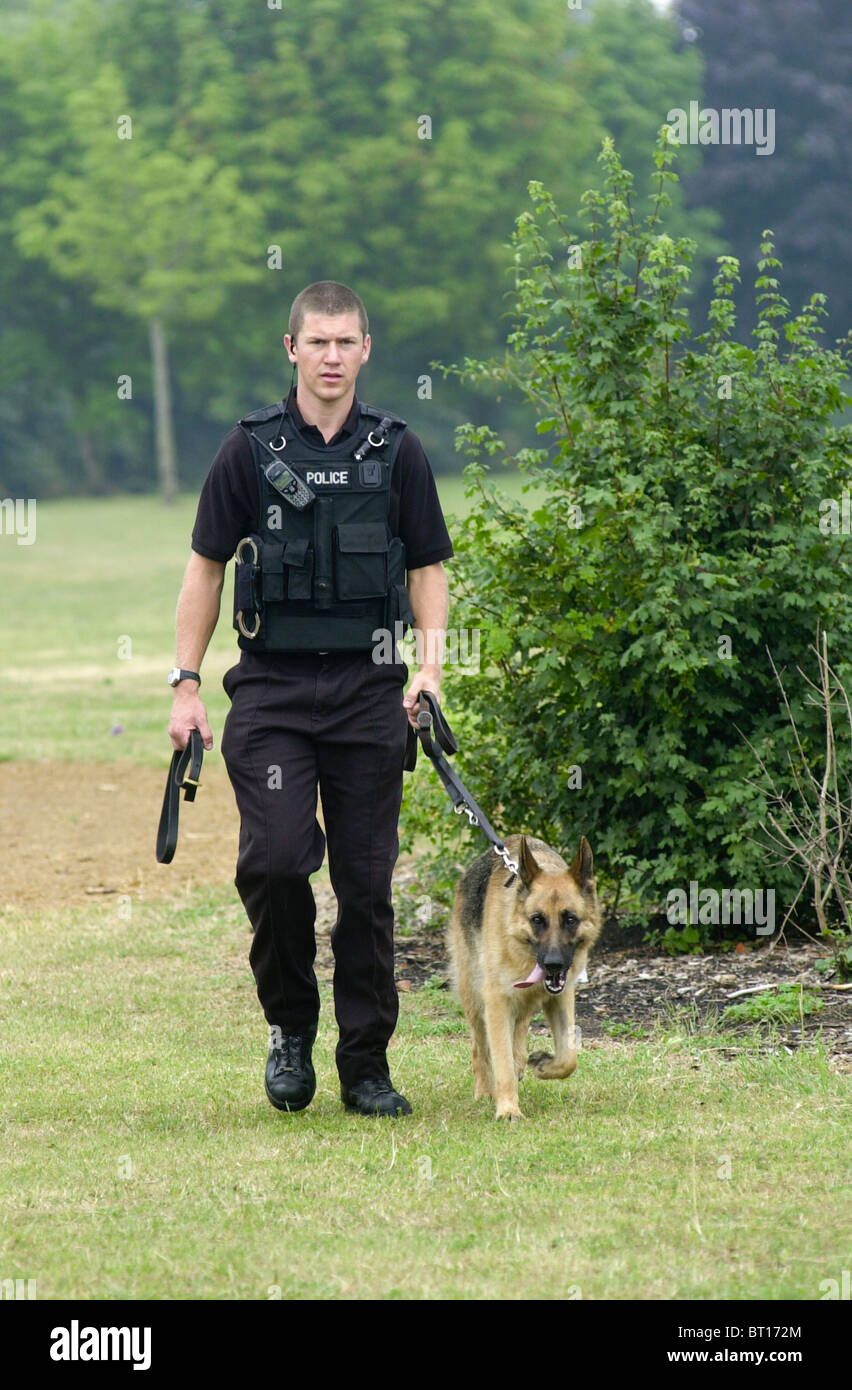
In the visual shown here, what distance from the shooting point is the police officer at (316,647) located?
5.45m

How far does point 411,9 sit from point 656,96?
9131 mm

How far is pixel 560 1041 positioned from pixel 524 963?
0.95ft

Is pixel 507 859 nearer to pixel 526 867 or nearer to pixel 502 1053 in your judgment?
pixel 526 867

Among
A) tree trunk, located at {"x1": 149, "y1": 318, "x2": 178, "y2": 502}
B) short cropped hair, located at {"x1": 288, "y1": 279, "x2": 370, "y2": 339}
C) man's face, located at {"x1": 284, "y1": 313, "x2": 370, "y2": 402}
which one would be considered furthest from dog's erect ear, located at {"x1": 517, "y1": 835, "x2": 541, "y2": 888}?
tree trunk, located at {"x1": 149, "y1": 318, "x2": 178, "y2": 502}

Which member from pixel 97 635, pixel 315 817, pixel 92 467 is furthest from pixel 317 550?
pixel 92 467

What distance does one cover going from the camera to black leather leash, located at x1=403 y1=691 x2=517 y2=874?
5.56 meters

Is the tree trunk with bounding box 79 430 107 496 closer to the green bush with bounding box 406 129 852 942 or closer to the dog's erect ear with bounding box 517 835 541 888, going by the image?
the green bush with bounding box 406 129 852 942

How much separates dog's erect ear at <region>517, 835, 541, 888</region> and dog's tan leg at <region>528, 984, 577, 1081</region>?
1.28 feet

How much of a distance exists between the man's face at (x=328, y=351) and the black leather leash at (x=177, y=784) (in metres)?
1.18

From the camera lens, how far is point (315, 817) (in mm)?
5598

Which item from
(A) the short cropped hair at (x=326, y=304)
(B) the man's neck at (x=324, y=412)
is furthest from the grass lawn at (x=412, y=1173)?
(A) the short cropped hair at (x=326, y=304)

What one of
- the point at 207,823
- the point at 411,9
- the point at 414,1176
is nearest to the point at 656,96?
the point at 411,9
